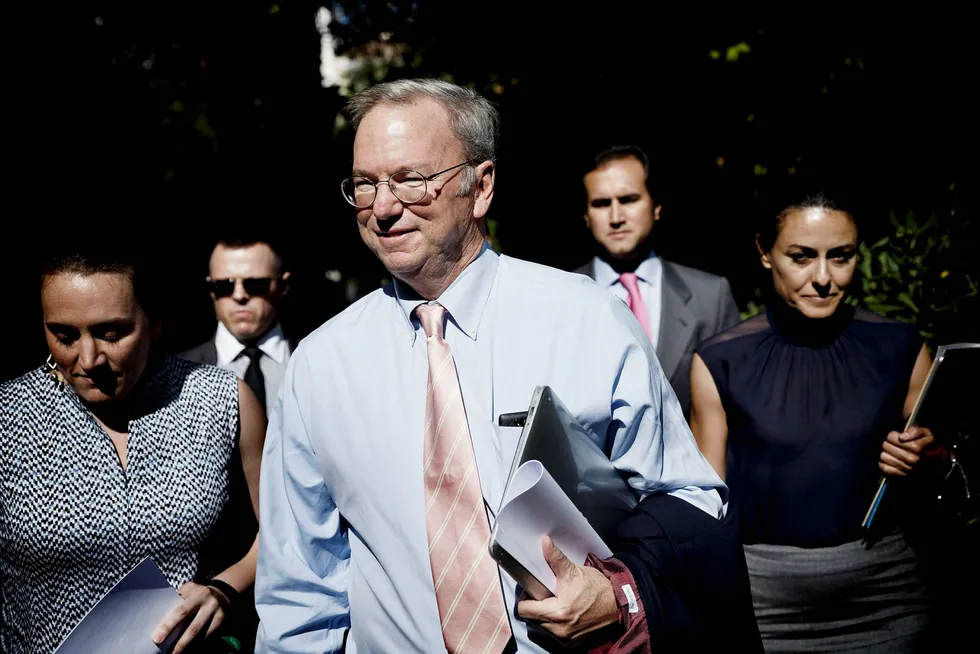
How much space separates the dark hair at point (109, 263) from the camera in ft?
8.54

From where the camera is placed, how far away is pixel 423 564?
7.04ft

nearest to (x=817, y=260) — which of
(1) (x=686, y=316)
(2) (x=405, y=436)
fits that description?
(1) (x=686, y=316)

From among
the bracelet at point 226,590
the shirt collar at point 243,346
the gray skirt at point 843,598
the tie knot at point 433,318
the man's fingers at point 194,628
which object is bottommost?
the gray skirt at point 843,598

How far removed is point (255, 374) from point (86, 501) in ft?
4.94

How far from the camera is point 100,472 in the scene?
269 centimetres

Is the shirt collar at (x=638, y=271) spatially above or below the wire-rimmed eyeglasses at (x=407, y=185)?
below

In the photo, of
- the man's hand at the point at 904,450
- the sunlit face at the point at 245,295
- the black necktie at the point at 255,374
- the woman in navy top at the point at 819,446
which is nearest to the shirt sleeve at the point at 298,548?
the woman in navy top at the point at 819,446

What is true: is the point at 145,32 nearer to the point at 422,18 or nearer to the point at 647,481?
the point at 422,18

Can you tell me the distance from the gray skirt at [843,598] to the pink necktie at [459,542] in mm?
1617

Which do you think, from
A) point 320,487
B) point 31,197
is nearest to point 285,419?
point 320,487

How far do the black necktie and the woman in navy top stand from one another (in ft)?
6.18

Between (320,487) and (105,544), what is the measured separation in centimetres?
79

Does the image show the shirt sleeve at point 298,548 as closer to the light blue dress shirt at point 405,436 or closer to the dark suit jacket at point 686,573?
the light blue dress shirt at point 405,436

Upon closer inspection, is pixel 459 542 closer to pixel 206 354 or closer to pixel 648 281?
pixel 206 354
